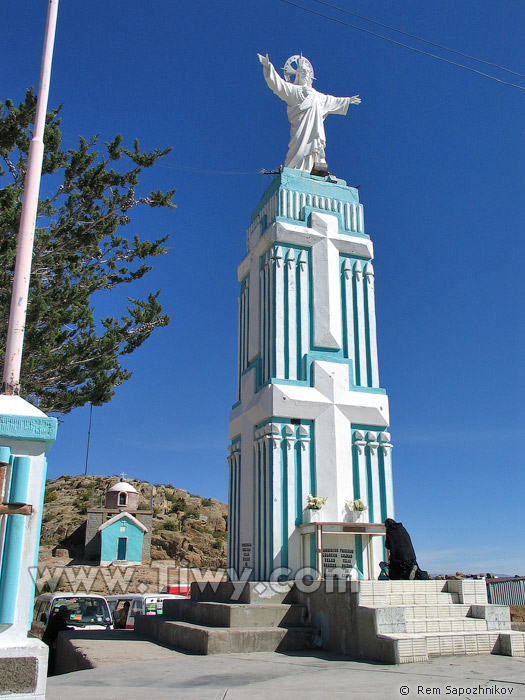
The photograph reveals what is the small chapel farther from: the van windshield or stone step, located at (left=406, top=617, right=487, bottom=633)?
stone step, located at (left=406, top=617, right=487, bottom=633)

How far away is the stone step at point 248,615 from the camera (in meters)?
9.25

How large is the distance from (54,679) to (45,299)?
835 centimetres

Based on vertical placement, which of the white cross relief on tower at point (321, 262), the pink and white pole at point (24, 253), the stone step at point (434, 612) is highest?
the white cross relief on tower at point (321, 262)

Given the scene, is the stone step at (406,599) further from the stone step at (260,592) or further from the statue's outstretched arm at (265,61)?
the statue's outstretched arm at (265,61)

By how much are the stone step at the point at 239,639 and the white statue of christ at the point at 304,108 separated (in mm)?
10916

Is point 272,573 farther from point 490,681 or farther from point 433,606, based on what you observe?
point 490,681

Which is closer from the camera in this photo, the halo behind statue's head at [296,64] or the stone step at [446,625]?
the stone step at [446,625]

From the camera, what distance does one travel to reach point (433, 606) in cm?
859

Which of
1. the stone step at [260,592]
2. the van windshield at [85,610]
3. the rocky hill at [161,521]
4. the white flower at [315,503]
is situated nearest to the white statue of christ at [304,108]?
the white flower at [315,503]

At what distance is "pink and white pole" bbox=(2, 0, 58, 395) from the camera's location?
4.82m

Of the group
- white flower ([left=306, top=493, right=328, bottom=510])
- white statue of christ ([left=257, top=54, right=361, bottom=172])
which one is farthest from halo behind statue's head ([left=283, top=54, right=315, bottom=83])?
white flower ([left=306, top=493, right=328, bottom=510])

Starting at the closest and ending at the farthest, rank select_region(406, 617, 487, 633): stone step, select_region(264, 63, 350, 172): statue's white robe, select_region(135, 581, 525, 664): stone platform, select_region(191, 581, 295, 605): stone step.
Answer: select_region(135, 581, 525, 664): stone platform → select_region(406, 617, 487, 633): stone step → select_region(191, 581, 295, 605): stone step → select_region(264, 63, 350, 172): statue's white robe

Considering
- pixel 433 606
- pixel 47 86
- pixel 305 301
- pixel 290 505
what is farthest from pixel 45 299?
pixel 433 606

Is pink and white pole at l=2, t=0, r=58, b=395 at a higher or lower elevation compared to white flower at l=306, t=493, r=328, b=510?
higher
